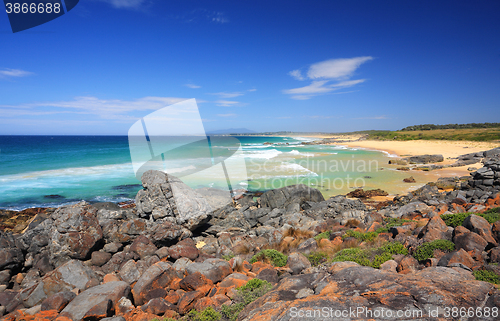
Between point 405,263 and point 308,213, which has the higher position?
point 405,263

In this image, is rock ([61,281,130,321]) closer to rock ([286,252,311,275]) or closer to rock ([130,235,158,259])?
rock ([130,235,158,259])

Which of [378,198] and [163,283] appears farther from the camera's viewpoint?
[378,198]

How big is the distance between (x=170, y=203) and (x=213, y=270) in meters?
5.74

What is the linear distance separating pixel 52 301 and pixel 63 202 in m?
18.0

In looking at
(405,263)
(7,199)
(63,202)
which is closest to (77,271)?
(405,263)

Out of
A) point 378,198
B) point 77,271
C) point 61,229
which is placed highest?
point 61,229

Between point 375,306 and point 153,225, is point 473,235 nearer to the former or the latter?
point 375,306

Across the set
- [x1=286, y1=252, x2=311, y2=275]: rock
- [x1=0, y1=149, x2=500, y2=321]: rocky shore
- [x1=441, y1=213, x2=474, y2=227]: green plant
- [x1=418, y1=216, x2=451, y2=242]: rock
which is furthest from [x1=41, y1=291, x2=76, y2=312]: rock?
[x1=441, y1=213, x2=474, y2=227]: green plant

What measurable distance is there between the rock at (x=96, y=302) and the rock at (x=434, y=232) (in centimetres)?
854

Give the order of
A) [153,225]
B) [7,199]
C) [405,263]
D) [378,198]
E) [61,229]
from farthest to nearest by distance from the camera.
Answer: [7,199], [378,198], [153,225], [61,229], [405,263]

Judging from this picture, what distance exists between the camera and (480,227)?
6746 mm

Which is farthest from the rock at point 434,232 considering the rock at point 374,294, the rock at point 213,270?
the rock at point 213,270

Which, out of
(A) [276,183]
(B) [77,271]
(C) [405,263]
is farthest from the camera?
(A) [276,183]

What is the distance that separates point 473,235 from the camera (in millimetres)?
6387
